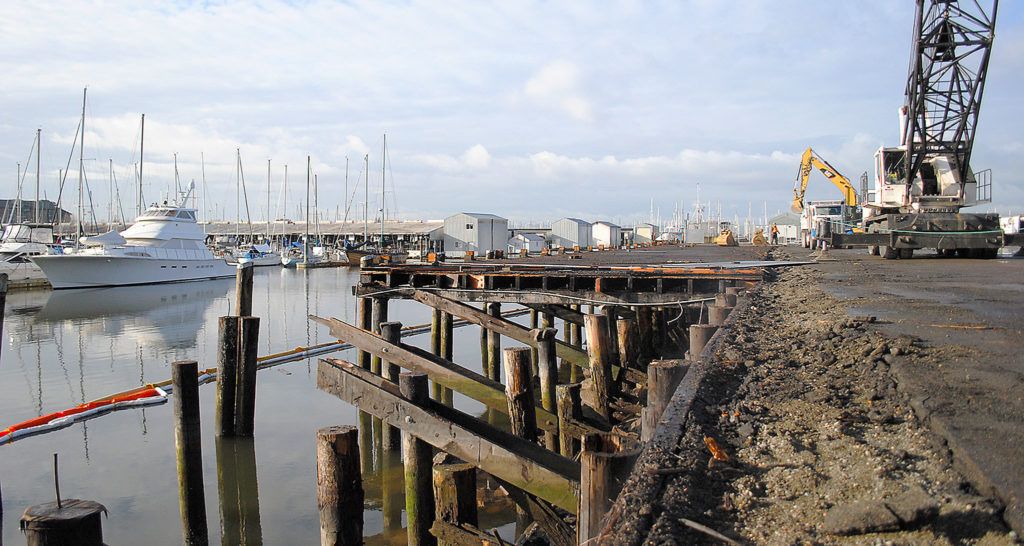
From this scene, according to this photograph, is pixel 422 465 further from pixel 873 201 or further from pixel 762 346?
pixel 873 201

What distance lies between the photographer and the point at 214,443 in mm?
12188

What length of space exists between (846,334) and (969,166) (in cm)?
2031

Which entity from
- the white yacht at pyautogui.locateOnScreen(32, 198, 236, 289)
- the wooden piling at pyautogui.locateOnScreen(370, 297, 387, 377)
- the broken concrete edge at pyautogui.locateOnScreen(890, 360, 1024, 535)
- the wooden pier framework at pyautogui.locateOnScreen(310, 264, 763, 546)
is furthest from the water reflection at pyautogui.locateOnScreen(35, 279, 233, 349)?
the broken concrete edge at pyautogui.locateOnScreen(890, 360, 1024, 535)

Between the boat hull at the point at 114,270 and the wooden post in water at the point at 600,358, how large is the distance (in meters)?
43.3

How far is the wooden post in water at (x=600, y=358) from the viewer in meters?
9.11

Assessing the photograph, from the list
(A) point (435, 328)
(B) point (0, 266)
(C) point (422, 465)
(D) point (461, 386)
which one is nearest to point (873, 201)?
(A) point (435, 328)

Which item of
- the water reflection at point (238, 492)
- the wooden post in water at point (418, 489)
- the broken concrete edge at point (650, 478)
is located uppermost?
the broken concrete edge at point (650, 478)

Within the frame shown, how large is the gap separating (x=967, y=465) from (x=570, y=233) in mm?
90338

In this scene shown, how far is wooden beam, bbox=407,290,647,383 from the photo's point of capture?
10.9 m

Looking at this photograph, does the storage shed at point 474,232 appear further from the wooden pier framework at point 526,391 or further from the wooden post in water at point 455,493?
the wooden post in water at point 455,493

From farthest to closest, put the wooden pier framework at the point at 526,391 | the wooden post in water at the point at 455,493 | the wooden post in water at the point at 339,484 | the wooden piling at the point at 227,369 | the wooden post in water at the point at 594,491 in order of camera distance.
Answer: the wooden piling at the point at 227,369 < the wooden post in water at the point at 455,493 < the wooden post in water at the point at 339,484 < the wooden pier framework at the point at 526,391 < the wooden post in water at the point at 594,491

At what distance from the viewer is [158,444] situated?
12.3m

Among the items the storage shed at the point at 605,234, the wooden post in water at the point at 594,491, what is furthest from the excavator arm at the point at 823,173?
the wooden post in water at the point at 594,491

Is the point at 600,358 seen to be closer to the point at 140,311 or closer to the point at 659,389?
the point at 659,389
